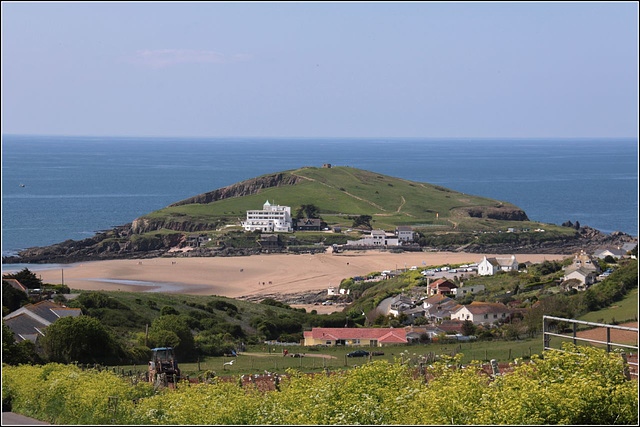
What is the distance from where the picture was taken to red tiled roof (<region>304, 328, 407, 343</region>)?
43.6 metres

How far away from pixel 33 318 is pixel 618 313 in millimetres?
30170

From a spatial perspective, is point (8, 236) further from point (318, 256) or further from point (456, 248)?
point (456, 248)

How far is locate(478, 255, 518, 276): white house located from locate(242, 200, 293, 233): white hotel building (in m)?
44.6

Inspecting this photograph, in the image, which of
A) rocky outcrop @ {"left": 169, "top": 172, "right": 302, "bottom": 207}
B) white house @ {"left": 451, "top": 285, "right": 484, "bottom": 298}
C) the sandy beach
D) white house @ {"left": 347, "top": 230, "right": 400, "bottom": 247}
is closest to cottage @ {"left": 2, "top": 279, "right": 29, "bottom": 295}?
the sandy beach

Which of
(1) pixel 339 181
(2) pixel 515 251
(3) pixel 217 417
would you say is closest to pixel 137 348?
(3) pixel 217 417

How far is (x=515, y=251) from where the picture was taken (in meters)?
98.5

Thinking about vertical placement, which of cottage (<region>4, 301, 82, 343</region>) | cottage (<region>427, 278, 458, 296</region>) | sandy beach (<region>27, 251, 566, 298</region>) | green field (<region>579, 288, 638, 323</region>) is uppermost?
cottage (<region>4, 301, 82, 343</region>)

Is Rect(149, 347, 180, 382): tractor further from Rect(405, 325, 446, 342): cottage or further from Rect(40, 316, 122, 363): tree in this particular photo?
Rect(405, 325, 446, 342): cottage

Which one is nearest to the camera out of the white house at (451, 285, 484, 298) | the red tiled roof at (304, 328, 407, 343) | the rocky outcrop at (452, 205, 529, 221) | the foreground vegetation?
the foreground vegetation

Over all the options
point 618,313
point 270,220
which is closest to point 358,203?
point 270,220

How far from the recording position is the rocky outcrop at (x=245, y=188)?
13450cm

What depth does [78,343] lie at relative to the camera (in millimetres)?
33719

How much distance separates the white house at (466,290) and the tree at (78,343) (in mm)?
31607

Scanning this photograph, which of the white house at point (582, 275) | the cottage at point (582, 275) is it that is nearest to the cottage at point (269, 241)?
the white house at point (582, 275)
